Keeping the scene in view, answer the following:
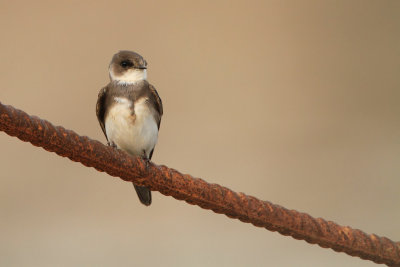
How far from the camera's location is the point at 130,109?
4.15 ft

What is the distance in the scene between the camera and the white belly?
1.26m

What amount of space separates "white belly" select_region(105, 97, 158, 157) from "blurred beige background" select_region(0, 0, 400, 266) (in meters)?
0.78

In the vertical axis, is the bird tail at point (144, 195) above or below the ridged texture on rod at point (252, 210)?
above

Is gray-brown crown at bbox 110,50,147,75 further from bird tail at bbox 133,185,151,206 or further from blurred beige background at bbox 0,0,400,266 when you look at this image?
blurred beige background at bbox 0,0,400,266

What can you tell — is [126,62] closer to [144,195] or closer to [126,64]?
[126,64]

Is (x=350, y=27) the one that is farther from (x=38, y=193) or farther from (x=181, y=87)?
(x=38, y=193)

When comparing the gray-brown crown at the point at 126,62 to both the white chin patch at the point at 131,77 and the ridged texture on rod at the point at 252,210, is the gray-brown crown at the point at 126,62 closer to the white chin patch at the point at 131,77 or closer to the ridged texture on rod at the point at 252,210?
the white chin patch at the point at 131,77

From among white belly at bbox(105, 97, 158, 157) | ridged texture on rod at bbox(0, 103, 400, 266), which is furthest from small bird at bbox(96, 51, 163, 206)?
ridged texture on rod at bbox(0, 103, 400, 266)

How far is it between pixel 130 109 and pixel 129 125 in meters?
0.03

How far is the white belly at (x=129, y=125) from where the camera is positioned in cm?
126

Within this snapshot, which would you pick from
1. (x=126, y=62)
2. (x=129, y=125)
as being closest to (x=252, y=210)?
(x=129, y=125)

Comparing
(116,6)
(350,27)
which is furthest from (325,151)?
(116,6)

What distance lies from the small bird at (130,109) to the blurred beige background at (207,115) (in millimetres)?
758

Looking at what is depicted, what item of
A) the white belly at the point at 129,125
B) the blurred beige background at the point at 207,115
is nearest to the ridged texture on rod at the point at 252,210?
the white belly at the point at 129,125
